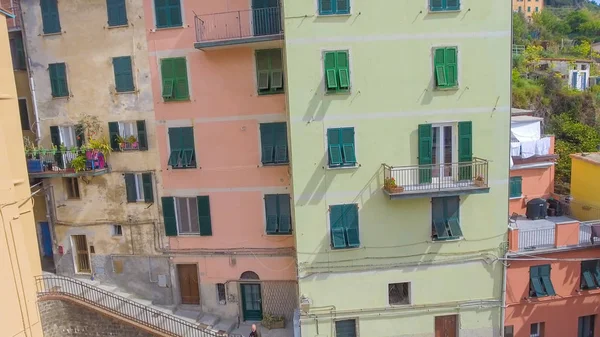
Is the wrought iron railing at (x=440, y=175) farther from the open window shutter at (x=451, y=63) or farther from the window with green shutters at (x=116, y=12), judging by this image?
the window with green shutters at (x=116, y=12)

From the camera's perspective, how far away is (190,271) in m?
18.0

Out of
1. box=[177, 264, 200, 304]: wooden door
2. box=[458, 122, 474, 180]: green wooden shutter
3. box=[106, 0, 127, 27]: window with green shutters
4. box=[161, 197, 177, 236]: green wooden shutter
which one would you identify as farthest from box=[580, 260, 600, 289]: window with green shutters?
box=[106, 0, 127, 27]: window with green shutters

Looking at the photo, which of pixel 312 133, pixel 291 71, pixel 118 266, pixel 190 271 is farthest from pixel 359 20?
pixel 118 266

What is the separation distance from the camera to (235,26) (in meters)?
16.2

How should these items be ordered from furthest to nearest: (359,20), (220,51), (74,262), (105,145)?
(74,262), (105,145), (220,51), (359,20)

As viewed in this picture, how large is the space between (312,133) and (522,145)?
10.8 m

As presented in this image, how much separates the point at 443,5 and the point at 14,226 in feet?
56.3

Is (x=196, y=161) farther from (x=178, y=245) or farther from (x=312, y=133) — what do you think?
(x=312, y=133)

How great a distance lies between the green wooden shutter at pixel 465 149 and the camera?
1452 cm

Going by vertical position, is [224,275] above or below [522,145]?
below

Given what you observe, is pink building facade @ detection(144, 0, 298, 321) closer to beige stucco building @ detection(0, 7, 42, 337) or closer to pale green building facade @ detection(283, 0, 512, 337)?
pale green building facade @ detection(283, 0, 512, 337)

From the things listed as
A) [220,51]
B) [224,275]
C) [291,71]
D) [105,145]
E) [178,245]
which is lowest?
[224,275]

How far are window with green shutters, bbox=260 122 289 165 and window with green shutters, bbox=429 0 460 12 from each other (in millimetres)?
6748

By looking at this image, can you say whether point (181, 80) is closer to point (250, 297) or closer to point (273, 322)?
point (250, 297)
